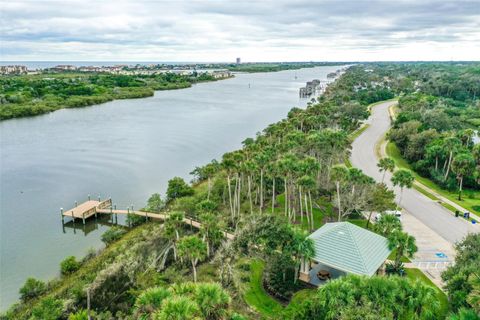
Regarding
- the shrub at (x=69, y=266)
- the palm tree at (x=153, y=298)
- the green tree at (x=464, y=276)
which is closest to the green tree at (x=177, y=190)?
the shrub at (x=69, y=266)

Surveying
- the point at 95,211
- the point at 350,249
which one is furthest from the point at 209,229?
the point at 95,211

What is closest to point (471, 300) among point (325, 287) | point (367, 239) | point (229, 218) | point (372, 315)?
point (372, 315)

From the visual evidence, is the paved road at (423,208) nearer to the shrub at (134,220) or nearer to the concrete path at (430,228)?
the concrete path at (430,228)

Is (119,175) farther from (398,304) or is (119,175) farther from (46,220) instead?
(398,304)

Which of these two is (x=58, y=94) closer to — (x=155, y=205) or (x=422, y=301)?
(x=155, y=205)

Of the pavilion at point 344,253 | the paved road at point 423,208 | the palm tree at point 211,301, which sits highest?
the palm tree at point 211,301
